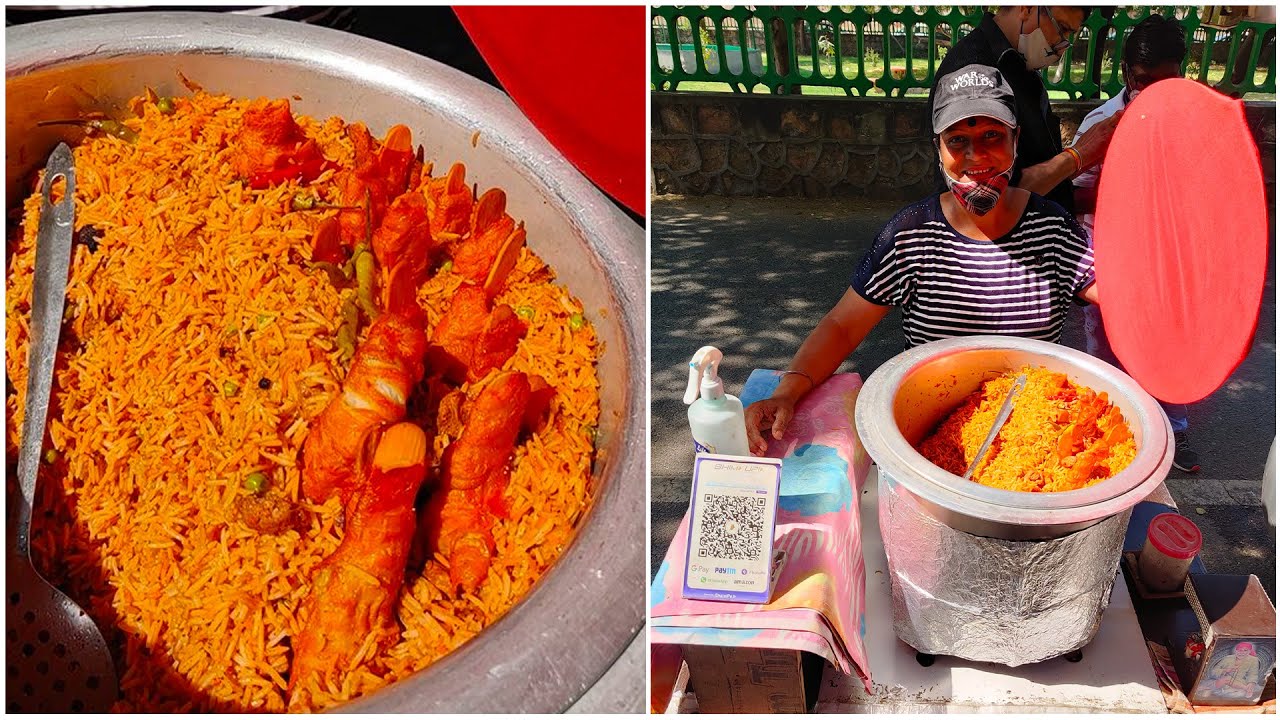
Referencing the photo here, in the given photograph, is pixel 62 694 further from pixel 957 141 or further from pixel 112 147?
pixel 957 141

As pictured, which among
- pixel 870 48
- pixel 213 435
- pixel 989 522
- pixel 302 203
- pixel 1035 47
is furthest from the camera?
pixel 870 48

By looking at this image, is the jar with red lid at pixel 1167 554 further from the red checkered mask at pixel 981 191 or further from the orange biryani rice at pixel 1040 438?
the red checkered mask at pixel 981 191

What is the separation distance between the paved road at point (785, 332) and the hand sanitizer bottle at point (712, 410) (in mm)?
1570

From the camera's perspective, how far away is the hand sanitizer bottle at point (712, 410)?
1.66 metres

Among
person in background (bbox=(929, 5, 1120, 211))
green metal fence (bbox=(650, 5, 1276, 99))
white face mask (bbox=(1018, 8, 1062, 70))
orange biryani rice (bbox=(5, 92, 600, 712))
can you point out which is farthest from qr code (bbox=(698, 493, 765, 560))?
green metal fence (bbox=(650, 5, 1276, 99))

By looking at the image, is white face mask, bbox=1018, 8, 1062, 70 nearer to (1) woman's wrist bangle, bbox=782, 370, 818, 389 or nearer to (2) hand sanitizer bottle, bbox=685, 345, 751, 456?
(1) woman's wrist bangle, bbox=782, 370, 818, 389

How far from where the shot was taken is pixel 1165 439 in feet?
4.58

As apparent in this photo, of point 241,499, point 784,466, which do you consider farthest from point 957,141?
point 241,499

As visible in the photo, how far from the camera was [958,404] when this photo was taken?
67.1 inches

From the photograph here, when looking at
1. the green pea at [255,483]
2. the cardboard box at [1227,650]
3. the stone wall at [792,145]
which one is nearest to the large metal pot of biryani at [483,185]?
the green pea at [255,483]

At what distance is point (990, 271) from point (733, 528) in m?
0.99

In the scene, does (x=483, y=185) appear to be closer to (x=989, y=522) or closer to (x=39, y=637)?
(x=39, y=637)

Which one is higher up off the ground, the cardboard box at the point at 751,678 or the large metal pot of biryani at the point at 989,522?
the large metal pot of biryani at the point at 989,522

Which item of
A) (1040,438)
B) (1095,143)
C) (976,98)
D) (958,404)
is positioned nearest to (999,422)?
(1040,438)
